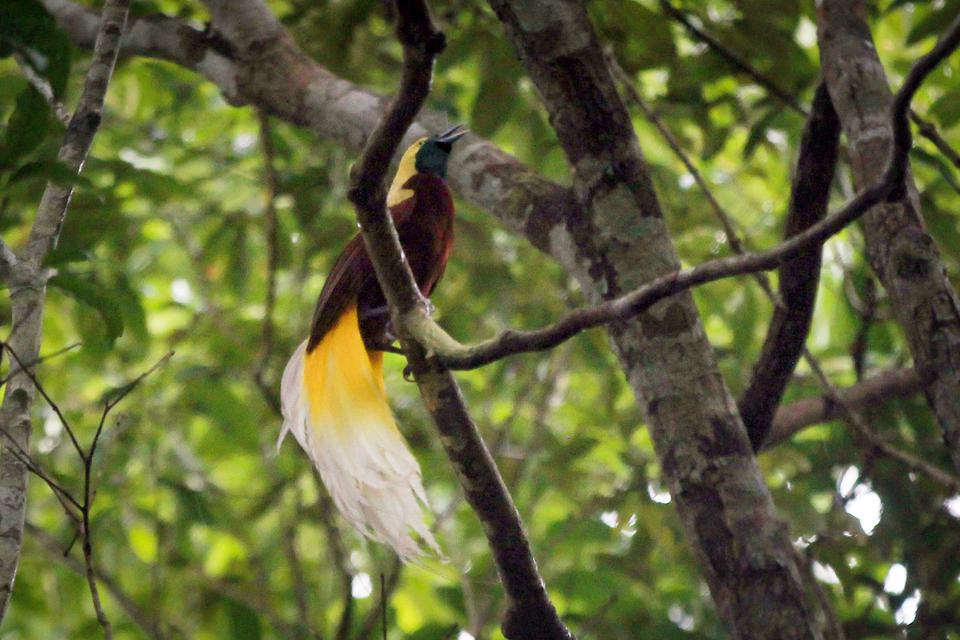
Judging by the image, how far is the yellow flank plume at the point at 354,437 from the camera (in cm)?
205

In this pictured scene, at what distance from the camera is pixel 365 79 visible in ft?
10.4

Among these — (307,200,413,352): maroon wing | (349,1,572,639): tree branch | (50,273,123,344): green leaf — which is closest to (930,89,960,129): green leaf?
(307,200,413,352): maroon wing

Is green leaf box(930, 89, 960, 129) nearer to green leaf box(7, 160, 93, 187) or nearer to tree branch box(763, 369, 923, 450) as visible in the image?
tree branch box(763, 369, 923, 450)

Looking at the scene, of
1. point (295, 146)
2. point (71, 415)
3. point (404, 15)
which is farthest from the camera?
point (295, 146)

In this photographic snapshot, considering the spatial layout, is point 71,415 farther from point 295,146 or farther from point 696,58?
point 696,58

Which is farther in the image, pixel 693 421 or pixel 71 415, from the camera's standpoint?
pixel 71 415

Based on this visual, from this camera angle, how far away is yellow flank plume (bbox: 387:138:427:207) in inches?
111

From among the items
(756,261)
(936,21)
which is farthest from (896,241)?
(936,21)

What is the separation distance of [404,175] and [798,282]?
1.43 meters

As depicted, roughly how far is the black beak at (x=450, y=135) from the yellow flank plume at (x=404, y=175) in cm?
7

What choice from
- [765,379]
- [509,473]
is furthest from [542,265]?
[765,379]

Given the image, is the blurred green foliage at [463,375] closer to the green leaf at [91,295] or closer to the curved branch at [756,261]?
the green leaf at [91,295]

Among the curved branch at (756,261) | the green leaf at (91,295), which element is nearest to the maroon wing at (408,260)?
the green leaf at (91,295)

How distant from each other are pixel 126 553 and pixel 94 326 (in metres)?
0.81
